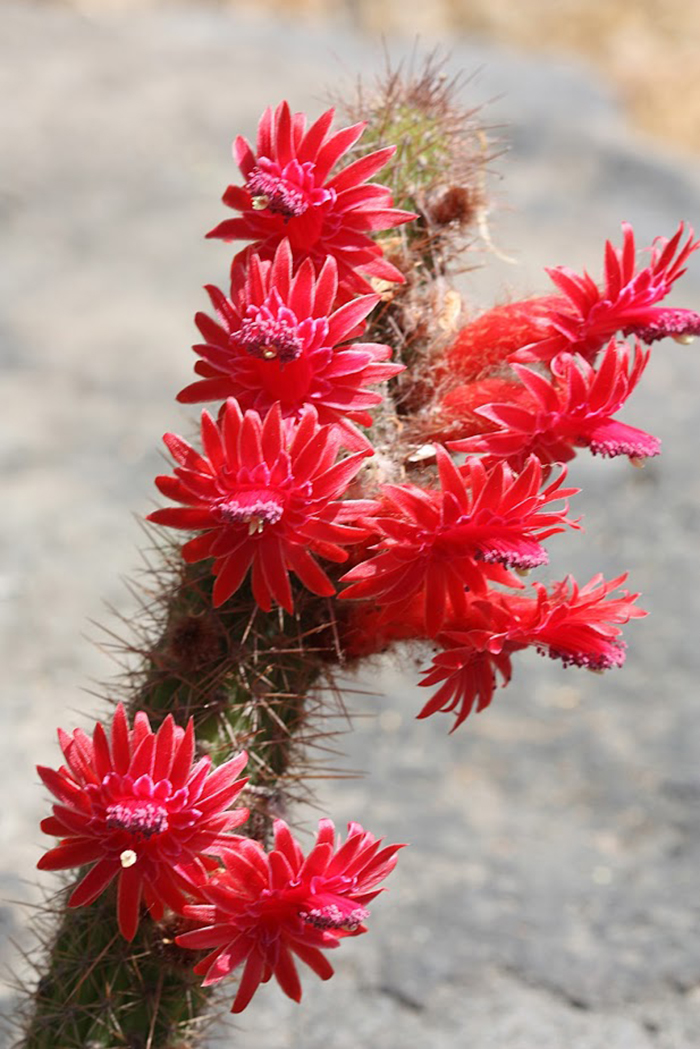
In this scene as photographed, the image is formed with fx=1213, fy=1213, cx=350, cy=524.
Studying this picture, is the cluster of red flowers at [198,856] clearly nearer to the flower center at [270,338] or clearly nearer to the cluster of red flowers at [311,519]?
the cluster of red flowers at [311,519]

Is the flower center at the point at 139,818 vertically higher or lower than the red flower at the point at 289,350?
lower

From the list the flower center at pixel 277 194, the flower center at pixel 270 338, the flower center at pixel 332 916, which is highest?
the flower center at pixel 277 194

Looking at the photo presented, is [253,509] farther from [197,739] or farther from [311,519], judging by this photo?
[197,739]

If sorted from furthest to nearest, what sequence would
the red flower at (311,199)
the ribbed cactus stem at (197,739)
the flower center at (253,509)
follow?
the ribbed cactus stem at (197,739)
the red flower at (311,199)
the flower center at (253,509)

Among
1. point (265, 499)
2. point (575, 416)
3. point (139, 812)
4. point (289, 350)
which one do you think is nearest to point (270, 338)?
point (289, 350)

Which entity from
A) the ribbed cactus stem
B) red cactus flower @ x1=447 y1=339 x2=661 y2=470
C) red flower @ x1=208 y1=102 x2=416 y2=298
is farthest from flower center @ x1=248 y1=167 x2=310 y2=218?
the ribbed cactus stem

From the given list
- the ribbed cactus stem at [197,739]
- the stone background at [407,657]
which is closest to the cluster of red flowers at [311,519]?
the ribbed cactus stem at [197,739]

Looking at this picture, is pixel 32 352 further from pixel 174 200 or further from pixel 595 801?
pixel 595 801

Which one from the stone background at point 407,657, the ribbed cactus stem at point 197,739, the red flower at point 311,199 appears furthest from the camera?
the stone background at point 407,657

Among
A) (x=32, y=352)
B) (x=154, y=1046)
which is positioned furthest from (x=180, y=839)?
(x=32, y=352)
